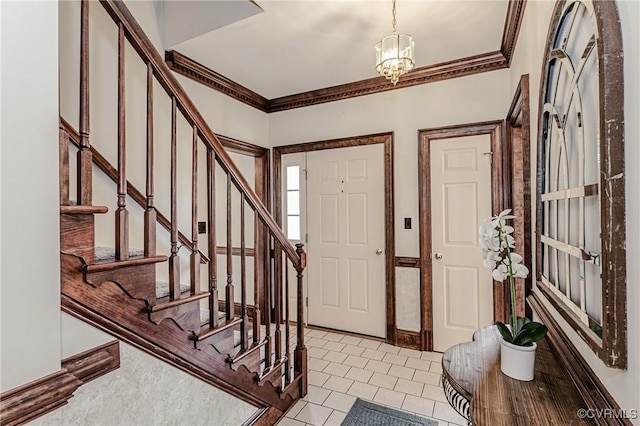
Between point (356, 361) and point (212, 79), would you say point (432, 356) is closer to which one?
point (356, 361)

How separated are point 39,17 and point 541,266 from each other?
1892mm

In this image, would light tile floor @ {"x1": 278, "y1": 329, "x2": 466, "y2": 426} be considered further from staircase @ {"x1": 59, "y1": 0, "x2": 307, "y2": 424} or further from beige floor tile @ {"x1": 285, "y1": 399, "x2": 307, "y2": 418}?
staircase @ {"x1": 59, "y1": 0, "x2": 307, "y2": 424}

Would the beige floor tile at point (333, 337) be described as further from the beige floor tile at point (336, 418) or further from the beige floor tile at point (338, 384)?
the beige floor tile at point (336, 418)

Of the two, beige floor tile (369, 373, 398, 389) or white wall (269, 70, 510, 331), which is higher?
white wall (269, 70, 510, 331)

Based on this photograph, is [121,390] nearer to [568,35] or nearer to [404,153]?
[568,35]

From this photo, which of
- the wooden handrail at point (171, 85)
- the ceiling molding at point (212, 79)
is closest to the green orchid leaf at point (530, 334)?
the wooden handrail at point (171, 85)

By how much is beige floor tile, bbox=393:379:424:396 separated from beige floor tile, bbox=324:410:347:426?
0.51 m

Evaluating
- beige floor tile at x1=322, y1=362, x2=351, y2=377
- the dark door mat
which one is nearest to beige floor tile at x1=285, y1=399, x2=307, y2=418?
the dark door mat

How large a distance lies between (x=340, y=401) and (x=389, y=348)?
0.97 metres

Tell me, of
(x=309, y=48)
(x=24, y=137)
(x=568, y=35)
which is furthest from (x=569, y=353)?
(x=309, y=48)

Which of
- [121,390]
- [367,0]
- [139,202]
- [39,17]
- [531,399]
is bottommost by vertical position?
[121,390]

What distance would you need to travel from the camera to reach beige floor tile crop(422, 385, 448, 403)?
7.47 feet

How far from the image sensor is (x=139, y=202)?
207 centimetres

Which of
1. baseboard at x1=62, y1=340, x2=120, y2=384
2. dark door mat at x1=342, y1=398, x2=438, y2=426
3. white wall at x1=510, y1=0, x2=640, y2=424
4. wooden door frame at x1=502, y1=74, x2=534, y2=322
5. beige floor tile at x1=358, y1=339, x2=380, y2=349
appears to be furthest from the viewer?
beige floor tile at x1=358, y1=339, x2=380, y2=349
